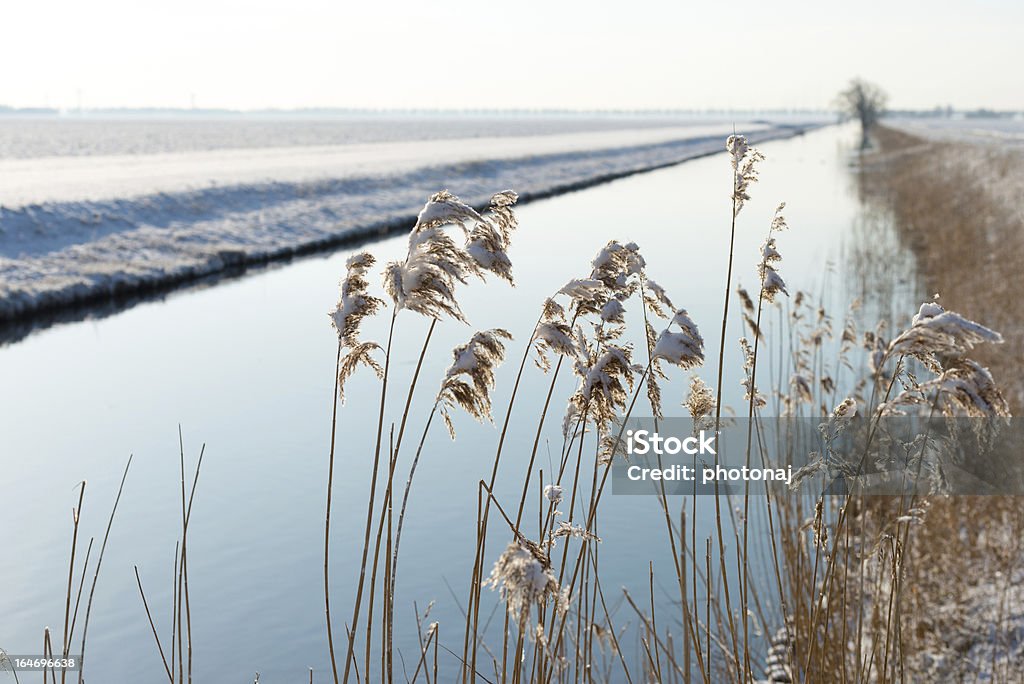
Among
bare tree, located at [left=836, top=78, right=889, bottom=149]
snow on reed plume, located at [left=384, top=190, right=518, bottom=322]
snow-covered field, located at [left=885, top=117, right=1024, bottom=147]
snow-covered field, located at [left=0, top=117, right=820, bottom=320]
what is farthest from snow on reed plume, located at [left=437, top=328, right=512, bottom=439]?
bare tree, located at [left=836, top=78, right=889, bottom=149]

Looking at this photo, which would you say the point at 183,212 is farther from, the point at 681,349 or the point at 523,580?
the point at 523,580

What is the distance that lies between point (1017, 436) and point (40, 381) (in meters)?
10.3

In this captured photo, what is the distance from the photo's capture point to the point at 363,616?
651cm

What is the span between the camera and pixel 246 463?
9.01 metres

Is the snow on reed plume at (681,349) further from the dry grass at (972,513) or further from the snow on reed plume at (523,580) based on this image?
the dry grass at (972,513)

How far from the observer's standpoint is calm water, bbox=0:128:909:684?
6289 mm

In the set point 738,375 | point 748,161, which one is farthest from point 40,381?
point 748,161

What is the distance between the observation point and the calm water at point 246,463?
20.6ft

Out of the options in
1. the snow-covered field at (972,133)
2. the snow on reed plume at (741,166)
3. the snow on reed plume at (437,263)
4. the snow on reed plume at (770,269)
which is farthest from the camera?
the snow-covered field at (972,133)

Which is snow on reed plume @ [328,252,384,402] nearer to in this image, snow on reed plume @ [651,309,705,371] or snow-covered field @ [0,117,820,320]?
snow on reed plume @ [651,309,705,371]

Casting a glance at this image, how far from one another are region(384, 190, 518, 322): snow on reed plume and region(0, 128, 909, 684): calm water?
13.0 ft

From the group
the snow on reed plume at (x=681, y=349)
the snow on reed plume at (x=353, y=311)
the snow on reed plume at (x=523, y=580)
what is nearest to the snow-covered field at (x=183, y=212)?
the snow on reed plume at (x=353, y=311)

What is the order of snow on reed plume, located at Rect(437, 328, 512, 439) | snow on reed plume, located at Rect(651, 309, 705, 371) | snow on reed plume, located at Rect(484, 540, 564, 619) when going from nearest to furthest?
snow on reed plume, located at Rect(484, 540, 564, 619) < snow on reed plume, located at Rect(437, 328, 512, 439) < snow on reed plume, located at Rect(651, 309, 705, 371)

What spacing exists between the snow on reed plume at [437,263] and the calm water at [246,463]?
3952mm
